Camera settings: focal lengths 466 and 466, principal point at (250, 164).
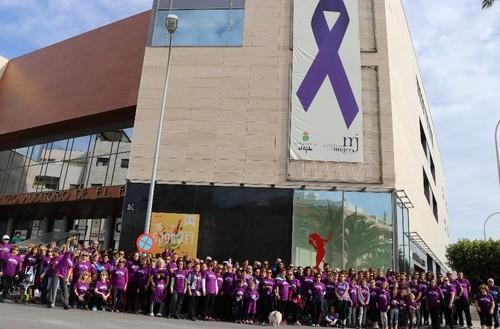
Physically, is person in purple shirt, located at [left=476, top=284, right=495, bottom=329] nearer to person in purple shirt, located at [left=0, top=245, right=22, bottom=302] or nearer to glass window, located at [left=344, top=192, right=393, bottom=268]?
glass window, located at [left=344, top=192, right=393, bottom=268]

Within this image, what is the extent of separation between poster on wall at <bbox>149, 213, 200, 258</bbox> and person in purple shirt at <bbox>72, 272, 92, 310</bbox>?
6075 millimetres

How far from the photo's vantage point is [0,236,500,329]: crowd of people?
14625mm

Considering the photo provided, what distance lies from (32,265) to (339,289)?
1021 centimetres

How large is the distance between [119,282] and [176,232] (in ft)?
20.2

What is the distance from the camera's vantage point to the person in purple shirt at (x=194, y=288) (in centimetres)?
1471

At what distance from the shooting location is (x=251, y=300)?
584 inches

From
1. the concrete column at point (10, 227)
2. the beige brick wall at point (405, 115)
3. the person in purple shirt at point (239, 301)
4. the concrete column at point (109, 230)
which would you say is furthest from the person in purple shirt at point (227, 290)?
the concrete column at point (10, 227)

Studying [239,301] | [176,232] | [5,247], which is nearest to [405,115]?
[176,232]

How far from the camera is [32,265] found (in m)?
15.6

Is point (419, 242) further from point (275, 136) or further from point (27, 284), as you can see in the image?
point (27, 284)

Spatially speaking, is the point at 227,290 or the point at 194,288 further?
the point at 227,290

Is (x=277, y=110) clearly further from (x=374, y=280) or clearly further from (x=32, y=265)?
(x=32, y=265)

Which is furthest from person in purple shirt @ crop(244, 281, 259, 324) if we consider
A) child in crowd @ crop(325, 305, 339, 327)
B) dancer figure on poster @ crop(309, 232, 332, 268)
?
dancer figure on poster @ crop(309, 232, 332, 268)

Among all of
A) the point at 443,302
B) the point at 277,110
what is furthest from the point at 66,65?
the point at 443,302
